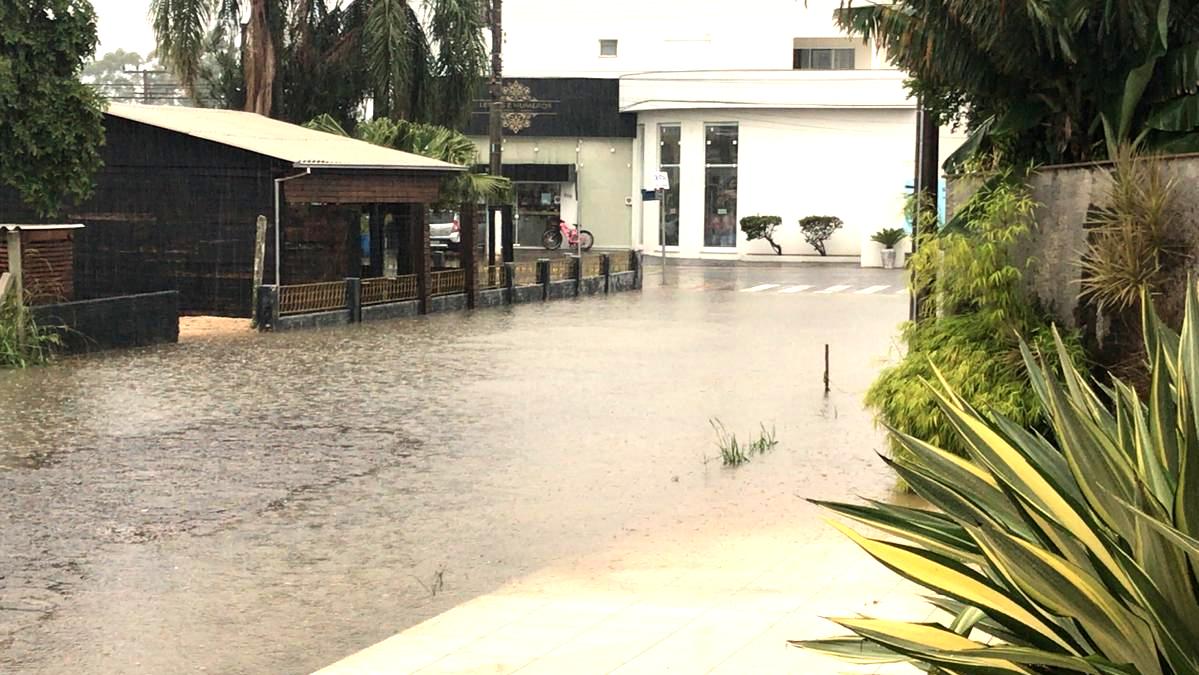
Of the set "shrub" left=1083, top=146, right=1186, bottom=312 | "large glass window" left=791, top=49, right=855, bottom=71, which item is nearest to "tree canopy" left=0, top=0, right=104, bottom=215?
"shrub" left=1083, top=146, right=1186, bottom=312

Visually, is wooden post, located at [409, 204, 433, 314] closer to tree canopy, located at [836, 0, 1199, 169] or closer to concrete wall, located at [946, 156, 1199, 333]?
tree canopy, located at [836, 0, 1199, 169]

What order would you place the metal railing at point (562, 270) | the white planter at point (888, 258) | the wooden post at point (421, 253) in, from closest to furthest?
the wooden post at point (421, 253) → the metal railing at point (562, 270) → the white planter at point (888, 258)

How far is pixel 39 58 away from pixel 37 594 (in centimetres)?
1386

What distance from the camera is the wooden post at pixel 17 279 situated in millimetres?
19219

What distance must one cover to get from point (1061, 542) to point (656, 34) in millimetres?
56630

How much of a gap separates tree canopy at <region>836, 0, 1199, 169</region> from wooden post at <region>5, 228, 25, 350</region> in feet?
37.2

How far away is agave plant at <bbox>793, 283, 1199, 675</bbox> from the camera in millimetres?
3988

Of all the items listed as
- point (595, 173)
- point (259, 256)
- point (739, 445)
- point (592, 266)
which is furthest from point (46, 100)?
point (595, 173)

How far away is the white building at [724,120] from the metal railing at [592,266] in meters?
15.3

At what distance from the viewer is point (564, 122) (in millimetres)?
57875

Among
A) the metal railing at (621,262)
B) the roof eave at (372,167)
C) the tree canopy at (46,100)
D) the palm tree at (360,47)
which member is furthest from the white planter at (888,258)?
the tree canopy at (46,100)

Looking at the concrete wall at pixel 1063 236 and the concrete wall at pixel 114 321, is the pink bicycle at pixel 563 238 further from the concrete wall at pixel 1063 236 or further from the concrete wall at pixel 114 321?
the concrete wall at pixel 1063 236

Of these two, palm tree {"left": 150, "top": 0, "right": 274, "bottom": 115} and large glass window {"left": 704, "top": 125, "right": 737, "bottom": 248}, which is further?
large glass window {"left": 704, "top": 125, "right": 737, "bottom": 248}

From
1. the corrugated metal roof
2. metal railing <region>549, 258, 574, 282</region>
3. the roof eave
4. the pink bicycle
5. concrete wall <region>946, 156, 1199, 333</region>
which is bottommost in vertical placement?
metal railing <region>549, 258, 574, 282</region>
